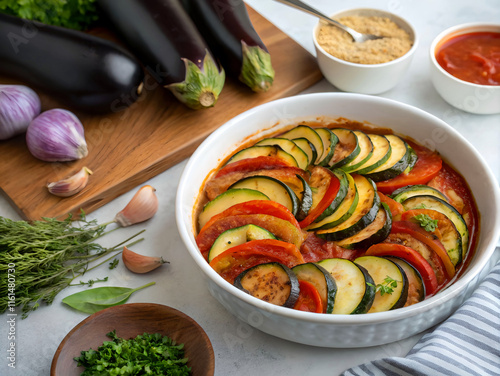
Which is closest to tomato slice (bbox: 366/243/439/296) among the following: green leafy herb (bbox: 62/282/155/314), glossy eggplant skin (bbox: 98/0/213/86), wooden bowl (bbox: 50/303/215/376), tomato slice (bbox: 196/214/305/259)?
tomato slice (bbox: 196/214/305/259)

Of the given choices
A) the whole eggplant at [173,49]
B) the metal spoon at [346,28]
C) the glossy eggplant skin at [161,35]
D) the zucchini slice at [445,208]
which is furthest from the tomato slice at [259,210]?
the metal spoon at [346,28]

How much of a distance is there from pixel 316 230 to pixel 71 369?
3.90 ft

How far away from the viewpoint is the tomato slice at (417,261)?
7.36 feet

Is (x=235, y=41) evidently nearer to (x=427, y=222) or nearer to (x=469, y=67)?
(x=469, y=67)

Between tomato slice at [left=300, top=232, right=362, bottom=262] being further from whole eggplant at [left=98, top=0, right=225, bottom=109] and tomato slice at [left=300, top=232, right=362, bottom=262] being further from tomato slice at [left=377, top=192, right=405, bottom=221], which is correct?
whole eggplant at [left=98, top=0, right=225, bottom=109]

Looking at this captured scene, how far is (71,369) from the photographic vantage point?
218 cm

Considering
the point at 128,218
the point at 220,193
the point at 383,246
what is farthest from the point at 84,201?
the point at 383,246

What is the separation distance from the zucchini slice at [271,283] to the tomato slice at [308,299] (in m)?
0.05

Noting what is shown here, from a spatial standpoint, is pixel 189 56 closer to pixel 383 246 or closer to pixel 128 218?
pixel 128 218

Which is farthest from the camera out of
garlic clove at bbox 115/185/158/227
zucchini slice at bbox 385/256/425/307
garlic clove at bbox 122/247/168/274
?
garlic clove at bbox 115/185/158/227

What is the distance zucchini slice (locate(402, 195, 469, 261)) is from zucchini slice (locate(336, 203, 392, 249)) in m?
0.18

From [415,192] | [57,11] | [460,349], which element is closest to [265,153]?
[415,192]

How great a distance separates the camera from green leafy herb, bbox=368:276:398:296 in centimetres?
211

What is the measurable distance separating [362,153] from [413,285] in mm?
759
